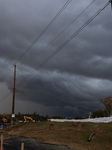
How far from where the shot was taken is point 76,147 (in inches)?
867

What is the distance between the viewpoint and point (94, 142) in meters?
23.0

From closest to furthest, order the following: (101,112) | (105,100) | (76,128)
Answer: (76,128)
(105,100)
(101,112)

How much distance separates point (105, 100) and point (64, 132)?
48205 mm

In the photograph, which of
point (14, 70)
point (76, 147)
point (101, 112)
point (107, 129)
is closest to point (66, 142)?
point (76, 147)

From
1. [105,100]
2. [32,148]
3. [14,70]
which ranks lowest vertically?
[32,148]

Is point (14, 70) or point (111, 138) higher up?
point (14, 70)

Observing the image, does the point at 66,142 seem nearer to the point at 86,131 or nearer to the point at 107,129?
the point at 86,131

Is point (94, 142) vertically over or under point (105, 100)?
under

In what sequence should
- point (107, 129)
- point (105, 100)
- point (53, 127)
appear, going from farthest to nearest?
point (105, 100) < point (53, 127) < point (107, 129)

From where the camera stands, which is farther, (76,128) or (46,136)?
(76,128)

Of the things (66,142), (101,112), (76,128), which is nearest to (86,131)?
(76,128)

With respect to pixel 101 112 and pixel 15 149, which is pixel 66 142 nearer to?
pixel 15 149

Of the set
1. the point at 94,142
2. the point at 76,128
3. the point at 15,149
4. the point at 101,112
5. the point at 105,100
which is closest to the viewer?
the point at 15,149

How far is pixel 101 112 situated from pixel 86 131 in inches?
2640
